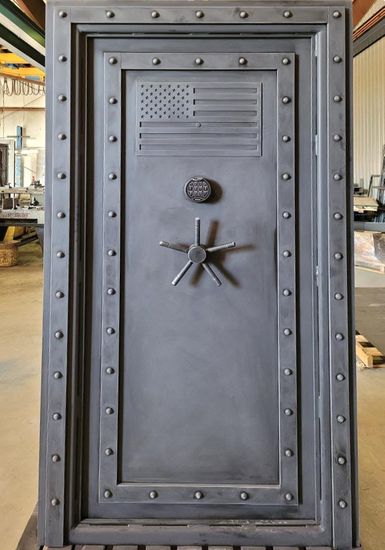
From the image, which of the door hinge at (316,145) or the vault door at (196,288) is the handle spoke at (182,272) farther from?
the door hinge at (316,145)

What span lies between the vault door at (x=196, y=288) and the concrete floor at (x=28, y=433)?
600mm

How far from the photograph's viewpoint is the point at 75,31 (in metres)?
1.59

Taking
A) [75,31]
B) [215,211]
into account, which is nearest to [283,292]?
[215,211]

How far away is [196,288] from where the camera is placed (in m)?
1.66

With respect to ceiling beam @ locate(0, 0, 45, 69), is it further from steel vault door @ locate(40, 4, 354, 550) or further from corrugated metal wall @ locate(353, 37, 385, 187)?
corrugated metal wall @ locate(353, 37, 385, 187)

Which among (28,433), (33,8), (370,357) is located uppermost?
(33,8)

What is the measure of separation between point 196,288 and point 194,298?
0.03 metres

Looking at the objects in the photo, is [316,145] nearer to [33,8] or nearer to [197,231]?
[197,231]

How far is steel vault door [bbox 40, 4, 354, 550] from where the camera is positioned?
1608 mm

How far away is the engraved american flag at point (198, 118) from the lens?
1625 mm

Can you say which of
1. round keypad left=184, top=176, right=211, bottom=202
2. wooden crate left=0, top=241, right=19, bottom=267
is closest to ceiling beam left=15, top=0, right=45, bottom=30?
round keypad left=184, top=176, right=211, bottom=202

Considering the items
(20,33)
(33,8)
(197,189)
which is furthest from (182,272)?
(20,33)

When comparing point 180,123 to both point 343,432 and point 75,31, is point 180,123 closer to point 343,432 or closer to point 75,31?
point 75,31

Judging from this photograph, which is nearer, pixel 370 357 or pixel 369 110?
pixel 370 357
